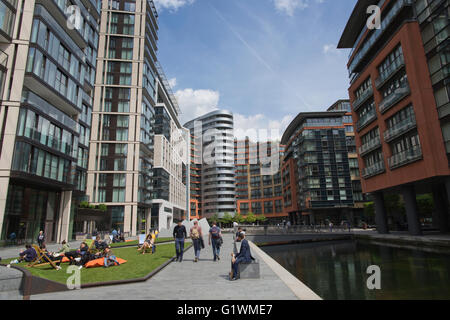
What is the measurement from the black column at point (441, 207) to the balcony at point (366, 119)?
1027 cm

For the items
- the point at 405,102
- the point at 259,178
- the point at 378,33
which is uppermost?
the point at 378,33

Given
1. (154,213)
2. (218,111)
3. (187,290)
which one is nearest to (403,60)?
(187,290)

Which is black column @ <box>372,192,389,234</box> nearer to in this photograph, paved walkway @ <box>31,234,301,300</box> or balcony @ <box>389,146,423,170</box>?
balcony @ <box>389,146,423,170</box>

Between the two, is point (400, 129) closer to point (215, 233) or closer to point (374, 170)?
point (374, 170)

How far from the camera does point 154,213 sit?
62656 mm

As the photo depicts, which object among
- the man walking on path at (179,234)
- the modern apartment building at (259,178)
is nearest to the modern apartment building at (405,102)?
the man walking on path at (179,234)

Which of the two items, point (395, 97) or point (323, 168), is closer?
point (395, 97)

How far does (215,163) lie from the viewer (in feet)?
401

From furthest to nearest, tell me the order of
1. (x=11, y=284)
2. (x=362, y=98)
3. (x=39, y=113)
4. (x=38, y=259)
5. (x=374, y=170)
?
1. (x=362, y=98)
2. (x=374, y=170)
3. (x=39, y=113)
4. (x=38, y=259)
5. (x=11, y=284)

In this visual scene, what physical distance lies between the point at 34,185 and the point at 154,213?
1504 inches

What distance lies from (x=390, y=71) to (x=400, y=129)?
6.58 metres

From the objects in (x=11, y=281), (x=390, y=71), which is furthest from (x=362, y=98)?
(x=11, y=281)

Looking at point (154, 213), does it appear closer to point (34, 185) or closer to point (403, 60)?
point (34, 185)

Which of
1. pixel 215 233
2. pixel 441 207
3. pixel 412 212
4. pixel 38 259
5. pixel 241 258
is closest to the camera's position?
pixel 241 258
